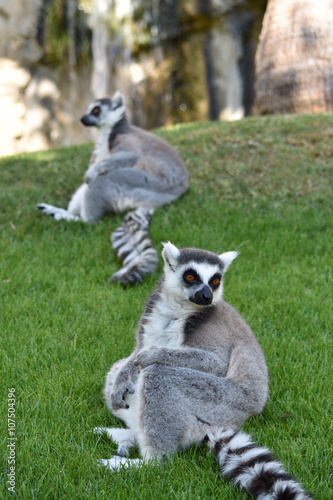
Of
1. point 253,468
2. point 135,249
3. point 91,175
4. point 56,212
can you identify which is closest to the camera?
point 253,468

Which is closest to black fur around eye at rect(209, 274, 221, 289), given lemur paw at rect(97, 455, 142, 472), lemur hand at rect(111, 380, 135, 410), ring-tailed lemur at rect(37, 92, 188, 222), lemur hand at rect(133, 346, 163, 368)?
lemur hand at rect(133, 346, 163, 368)

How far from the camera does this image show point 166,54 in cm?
1842

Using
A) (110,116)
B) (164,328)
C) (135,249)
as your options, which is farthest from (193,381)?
(110,116)

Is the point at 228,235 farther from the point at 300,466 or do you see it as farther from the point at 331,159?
the point at 300,466

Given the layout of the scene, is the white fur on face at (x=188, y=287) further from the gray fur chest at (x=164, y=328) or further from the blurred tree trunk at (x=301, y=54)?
the blurred tree trunk at (x=301, y=54)

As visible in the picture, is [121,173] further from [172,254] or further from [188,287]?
[188,287]

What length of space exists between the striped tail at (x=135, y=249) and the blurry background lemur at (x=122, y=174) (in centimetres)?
8

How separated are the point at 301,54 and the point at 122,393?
9427 mm

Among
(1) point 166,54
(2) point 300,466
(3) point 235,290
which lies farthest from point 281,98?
(2) point 300,466

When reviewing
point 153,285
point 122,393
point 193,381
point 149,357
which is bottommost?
point 153,285

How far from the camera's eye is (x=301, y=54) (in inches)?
420

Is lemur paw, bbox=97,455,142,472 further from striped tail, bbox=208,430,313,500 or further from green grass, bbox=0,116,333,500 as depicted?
striped tail, bbox=208,430,313,500

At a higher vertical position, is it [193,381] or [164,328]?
[164,328]

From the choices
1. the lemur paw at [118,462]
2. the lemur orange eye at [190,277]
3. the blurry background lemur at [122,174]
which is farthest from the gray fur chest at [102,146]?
the lemur paw at [118,462]
